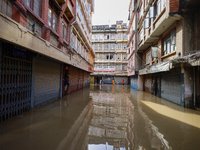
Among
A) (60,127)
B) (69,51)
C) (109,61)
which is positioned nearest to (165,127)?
(60,127)

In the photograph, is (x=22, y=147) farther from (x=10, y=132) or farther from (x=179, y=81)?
(x=179, y=81)

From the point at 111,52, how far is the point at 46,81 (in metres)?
29.6

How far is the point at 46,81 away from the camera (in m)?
7.57

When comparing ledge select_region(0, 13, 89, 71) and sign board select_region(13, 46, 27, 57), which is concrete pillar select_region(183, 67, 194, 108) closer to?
ledge select_region(0, 13, 89, 71)

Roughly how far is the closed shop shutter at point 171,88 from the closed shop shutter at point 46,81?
9163mm

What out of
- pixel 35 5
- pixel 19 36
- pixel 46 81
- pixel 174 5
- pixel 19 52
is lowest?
pixel 46 81

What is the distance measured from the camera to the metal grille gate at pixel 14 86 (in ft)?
14.4

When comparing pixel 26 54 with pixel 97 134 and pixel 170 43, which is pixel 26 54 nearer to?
pixel 97 134

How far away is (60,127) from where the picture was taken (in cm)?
400

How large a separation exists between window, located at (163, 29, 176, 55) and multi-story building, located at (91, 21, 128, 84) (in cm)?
2406

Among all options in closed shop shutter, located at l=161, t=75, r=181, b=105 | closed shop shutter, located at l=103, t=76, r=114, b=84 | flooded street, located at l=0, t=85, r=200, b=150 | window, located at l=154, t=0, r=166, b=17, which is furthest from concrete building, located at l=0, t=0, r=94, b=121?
closed shop shutter, located at l=103, t=76, r=114, b=84

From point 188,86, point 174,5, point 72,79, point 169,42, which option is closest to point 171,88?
point 188,86

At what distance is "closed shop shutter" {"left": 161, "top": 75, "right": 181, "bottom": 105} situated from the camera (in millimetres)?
7991

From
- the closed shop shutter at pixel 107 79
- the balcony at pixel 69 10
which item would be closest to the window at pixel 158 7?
the balcony at pixel 69 10
